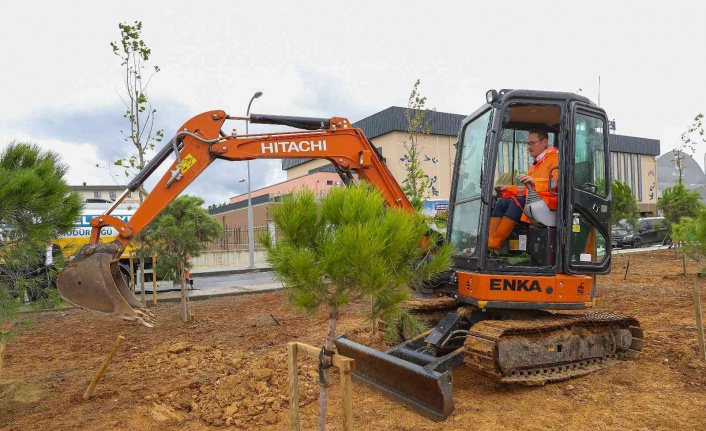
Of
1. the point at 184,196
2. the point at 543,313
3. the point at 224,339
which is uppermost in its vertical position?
the point at 184,196

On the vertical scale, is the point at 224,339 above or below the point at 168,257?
below

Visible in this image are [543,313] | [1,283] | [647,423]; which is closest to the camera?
[647,423]

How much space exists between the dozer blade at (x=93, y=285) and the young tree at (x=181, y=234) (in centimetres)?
412

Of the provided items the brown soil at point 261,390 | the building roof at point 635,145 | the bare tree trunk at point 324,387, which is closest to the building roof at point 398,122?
the building roof at point 635,145

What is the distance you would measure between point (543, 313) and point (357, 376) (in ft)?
7.54

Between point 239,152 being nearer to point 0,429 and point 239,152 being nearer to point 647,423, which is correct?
point 0,429

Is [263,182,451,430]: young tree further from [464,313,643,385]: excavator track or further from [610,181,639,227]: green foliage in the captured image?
[610,181,639,227]: green foliage

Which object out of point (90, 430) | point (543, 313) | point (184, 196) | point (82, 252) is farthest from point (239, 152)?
point (184, 196)

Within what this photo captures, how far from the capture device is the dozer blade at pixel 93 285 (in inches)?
207

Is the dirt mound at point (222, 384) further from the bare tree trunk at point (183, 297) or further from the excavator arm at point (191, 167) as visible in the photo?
the bare tree trunk at point (183, 297)

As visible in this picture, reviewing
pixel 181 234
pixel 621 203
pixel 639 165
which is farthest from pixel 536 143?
pixel 639 165

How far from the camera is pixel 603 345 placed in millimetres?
6059

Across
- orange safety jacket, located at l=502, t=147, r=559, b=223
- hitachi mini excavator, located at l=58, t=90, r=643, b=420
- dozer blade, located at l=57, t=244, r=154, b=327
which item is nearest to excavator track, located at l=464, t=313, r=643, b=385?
hitachi mini excavator, located at l=58, t=90, r=643, b=420

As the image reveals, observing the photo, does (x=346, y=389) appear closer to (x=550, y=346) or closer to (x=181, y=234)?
(x=550, y=346)
